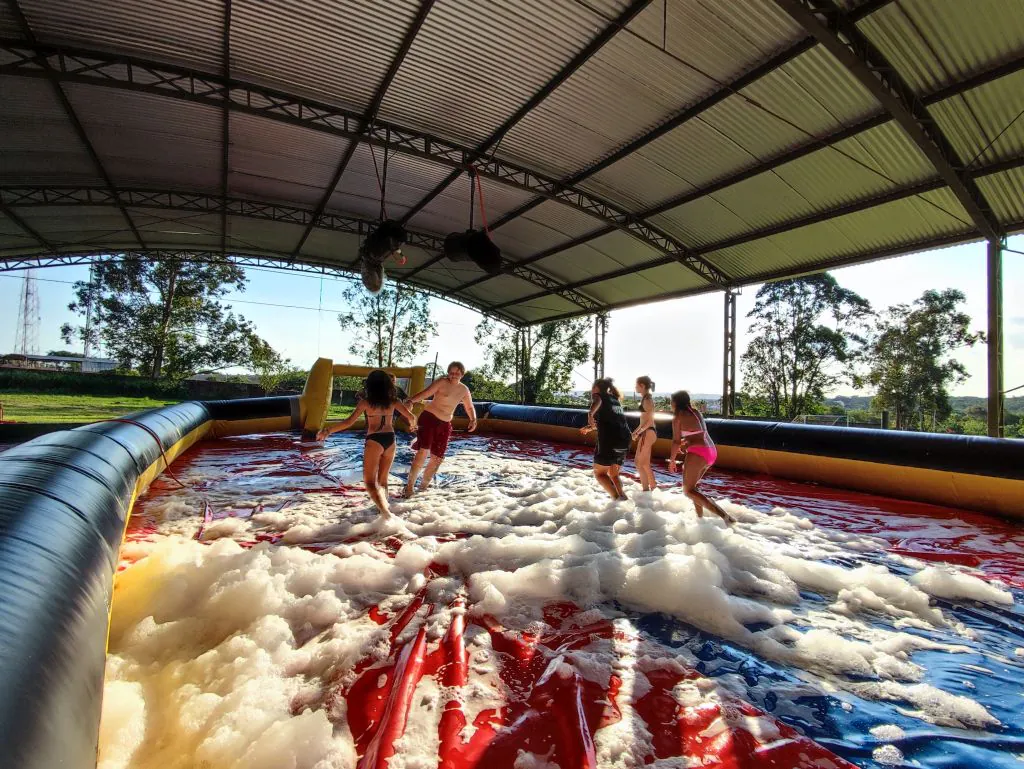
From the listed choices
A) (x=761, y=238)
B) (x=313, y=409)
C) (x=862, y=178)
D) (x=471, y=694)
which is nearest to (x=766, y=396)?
(x=761, y=238)

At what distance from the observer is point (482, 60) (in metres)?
7.63

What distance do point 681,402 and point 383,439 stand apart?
117 inches

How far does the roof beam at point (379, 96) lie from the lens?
6906 mm

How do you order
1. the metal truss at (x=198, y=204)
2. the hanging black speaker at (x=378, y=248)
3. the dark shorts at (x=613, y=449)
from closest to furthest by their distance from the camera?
the dark shorts at (x=613, y=449), the hanging black speaker at (x=378, y=248), the metal truss at (x=198, y=204)

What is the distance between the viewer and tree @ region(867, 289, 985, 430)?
20016 mm

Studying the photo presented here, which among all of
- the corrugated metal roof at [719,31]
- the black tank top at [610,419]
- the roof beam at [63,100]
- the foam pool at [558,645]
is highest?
the roof beam at [63,100]

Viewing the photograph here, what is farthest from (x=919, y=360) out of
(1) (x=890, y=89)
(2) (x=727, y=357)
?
(1) (x=890, y=89)

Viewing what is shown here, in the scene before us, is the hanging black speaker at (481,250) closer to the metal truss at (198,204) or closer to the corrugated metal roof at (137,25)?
the corrugated metal roof at (137,25)

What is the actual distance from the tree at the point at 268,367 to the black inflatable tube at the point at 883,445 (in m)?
17.2

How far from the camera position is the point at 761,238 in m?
10.9

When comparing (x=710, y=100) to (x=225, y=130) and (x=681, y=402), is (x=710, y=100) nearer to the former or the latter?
(x=681, y=402)

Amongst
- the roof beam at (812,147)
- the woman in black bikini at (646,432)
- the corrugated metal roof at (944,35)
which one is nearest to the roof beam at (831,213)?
the roof beam at (812,147)

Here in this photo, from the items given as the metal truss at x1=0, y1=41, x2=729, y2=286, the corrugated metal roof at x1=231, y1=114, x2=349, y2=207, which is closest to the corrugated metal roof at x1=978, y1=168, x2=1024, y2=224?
the metal truss at x1=0, y1=41, x2=729, y2=286

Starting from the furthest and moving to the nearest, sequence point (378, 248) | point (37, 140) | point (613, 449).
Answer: point (37, 140)
point (378, 248)
point (613, 449)
